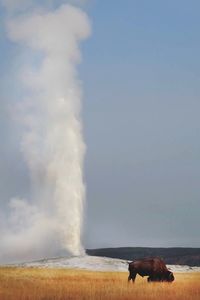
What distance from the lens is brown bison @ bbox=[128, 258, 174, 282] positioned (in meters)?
35.1

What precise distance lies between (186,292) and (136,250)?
342ft

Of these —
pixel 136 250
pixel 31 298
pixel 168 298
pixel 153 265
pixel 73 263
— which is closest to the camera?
pixel 31 298

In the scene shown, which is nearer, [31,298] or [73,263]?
[31,298]

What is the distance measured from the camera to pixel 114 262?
5488cm

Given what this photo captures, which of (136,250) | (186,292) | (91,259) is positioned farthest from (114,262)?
(136,250)

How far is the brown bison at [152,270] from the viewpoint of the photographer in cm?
3506

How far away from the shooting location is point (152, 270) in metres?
35.5

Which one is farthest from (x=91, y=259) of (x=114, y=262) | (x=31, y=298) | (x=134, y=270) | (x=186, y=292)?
(x=31, y=298)

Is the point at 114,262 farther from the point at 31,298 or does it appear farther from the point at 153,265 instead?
the point at 31,298

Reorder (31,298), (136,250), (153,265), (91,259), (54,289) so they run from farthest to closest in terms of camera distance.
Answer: (136,250) → (91,259) → (153,265) → (54,289) → (31,298)

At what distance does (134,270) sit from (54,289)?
1083cm

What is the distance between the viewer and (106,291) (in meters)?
25.4

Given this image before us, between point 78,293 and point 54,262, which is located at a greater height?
point 54,262

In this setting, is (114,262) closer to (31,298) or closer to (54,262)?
(54,262)
